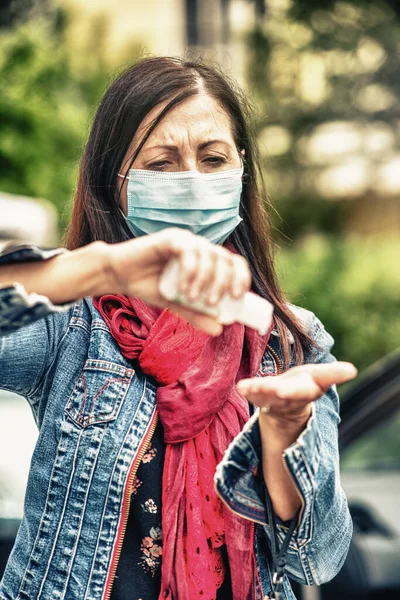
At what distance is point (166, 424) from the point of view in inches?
69.6

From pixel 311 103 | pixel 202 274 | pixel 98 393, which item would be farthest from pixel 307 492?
pixel 311 103

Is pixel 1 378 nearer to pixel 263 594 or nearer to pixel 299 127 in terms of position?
pixel 263 594

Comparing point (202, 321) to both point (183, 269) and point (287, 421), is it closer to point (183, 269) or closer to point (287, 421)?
point (183, 269)

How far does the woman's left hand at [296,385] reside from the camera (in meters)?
1.45

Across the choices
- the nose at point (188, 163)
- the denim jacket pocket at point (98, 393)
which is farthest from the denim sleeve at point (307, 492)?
the nose at point (188, 163)

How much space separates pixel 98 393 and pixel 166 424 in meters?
0.15

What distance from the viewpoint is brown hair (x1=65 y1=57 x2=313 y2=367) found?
1.98m

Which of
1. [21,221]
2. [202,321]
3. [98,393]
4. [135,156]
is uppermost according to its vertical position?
[135,156]

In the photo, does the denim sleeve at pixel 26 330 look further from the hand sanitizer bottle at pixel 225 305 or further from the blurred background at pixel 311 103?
the blurred background at pixel 311 103

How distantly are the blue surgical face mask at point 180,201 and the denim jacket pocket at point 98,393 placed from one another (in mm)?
344

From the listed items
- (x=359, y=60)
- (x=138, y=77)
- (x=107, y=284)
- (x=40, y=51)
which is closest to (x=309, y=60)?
(x=359, y=60)

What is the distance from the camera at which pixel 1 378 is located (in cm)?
164

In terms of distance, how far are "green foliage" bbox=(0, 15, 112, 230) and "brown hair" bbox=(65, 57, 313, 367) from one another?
4273 mm

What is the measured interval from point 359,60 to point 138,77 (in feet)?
31.4
